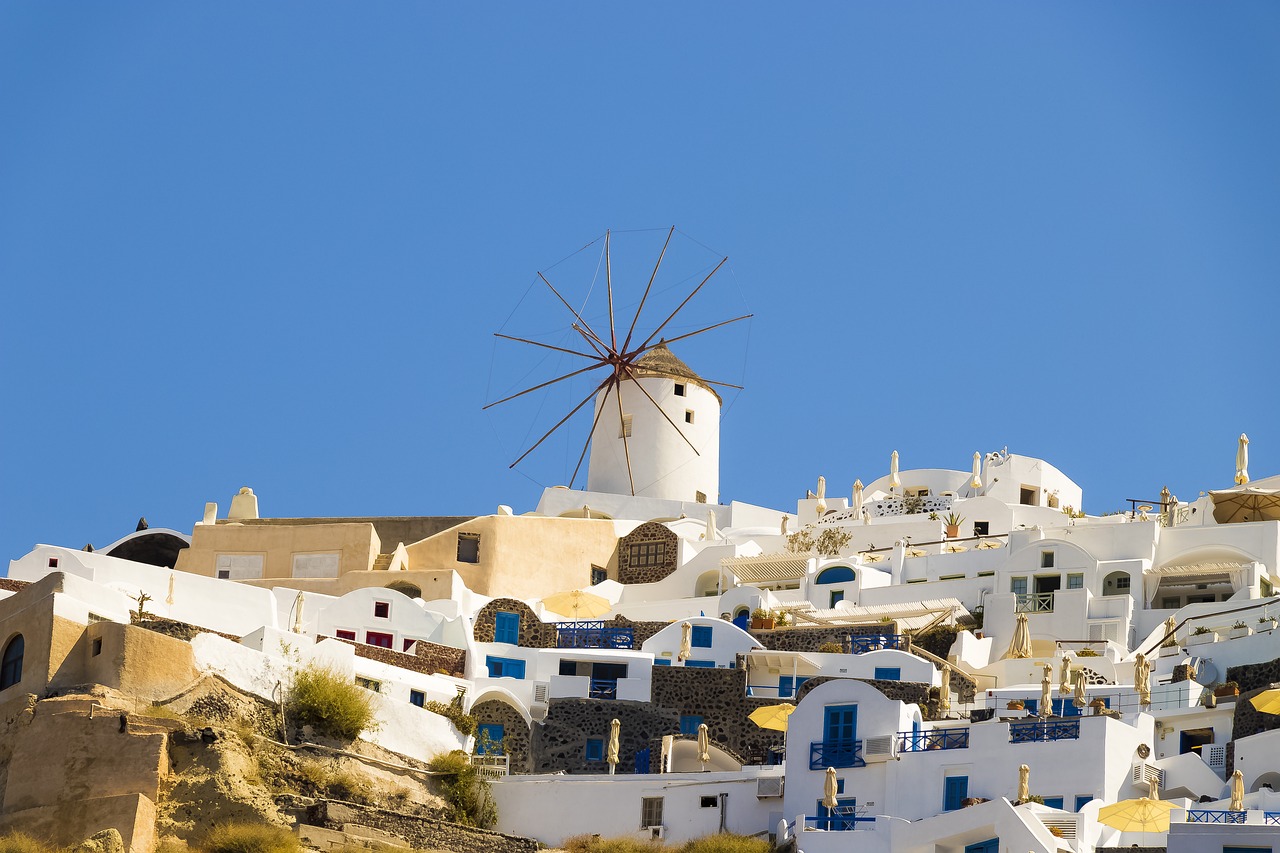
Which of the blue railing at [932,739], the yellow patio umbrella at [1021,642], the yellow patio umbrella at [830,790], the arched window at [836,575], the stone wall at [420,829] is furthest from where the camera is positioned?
the arched window at [836,575]

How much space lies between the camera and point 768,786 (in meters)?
39.3

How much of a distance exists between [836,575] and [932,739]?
14817 mm

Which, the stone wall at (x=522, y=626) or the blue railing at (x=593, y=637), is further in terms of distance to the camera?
the stone wall at (x=522, y=626)

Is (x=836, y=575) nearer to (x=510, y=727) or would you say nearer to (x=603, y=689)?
(x=603, y=689)

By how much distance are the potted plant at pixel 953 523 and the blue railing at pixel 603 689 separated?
1540cm

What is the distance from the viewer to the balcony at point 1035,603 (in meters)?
48.8

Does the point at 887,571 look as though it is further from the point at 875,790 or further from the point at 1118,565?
the point at 875,790

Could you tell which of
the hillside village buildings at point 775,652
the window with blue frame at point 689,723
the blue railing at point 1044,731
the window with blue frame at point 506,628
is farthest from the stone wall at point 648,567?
the blue railing at point 1044,731

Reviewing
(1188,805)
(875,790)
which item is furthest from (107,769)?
(1188,805)

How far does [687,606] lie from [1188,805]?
18747 mm

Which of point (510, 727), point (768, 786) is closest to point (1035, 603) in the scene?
point (768, 786)

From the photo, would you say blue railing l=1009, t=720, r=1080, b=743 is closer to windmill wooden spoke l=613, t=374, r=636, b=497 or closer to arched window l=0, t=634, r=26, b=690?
arched window l=0, t=634, r=26, b=690

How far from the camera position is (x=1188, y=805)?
36.1m

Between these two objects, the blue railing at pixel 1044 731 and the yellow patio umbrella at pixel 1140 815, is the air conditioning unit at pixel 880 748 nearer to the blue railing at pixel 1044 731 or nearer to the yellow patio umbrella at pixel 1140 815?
the blue railing at pixel 1044 731
